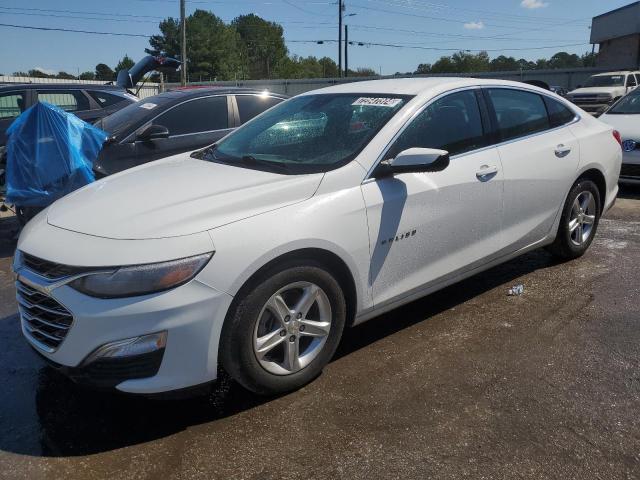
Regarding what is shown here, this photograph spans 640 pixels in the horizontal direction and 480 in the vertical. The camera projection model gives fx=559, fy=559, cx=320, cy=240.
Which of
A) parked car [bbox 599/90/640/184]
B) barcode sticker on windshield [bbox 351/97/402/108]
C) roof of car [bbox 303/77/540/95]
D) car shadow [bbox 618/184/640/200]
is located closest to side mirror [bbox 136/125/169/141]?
roof of car [bbox 303/77/540/95]

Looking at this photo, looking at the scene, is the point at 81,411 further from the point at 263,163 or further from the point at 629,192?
the point at 629,192

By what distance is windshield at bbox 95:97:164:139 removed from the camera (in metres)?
6.15

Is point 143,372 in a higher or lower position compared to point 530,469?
higher

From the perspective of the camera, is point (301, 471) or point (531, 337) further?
point (531, 337)

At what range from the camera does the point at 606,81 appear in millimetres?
23422

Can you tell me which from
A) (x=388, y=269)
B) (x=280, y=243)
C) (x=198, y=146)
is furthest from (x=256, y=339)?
(x=198, y=146)

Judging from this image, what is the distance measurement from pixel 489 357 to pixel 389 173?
1255mm

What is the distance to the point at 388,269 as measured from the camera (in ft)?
10.5

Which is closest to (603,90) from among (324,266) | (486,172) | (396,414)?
(486,172)

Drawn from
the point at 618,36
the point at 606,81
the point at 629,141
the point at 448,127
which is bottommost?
the point at 629,141

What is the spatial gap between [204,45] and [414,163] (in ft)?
303

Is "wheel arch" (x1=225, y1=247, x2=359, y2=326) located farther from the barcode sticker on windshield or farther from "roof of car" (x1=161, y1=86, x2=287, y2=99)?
"roof of car" (x1=161, y1=86, x2=287, y2=99)

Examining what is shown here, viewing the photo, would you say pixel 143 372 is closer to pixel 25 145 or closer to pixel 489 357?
pixel 489 357

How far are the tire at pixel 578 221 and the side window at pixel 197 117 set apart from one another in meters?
3.90
